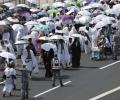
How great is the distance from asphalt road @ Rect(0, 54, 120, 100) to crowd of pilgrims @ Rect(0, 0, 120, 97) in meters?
0.71

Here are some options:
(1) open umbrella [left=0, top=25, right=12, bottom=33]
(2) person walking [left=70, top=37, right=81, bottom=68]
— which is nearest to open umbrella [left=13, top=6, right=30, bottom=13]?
(1) open umbrella [left=0, top=25, right=12, bottom=33]

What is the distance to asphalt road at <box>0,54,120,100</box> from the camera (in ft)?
78.0

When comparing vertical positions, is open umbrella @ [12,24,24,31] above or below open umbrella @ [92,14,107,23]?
below

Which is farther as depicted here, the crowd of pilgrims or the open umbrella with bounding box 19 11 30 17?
the open umbrella with bounding box 19 11 30 17

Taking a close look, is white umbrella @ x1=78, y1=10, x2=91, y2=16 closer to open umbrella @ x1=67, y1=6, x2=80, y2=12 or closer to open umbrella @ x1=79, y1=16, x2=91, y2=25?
open umbrella @ x1=67, y1=6, x2=80, y2=12

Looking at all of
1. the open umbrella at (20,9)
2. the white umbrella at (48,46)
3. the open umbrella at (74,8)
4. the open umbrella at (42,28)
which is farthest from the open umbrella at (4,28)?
the open umbrella at (74,8)

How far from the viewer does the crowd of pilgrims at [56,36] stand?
27.0m

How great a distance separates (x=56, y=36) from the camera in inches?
1082

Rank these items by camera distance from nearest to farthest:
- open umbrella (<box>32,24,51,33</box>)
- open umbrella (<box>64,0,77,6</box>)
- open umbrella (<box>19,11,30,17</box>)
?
open umbrella (<box>32,24,51,33</box>)
open umbrella (<box>19,11,30,17</box>)
open umbrella (<box>64,0,77,6</box>)

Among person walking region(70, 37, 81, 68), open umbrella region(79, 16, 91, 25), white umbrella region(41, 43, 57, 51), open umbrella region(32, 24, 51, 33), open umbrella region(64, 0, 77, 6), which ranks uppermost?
open umbrella region(64, 0, 77, 6)

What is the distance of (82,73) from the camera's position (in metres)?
27.8

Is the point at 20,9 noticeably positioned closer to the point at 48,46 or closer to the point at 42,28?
the point at 42,28

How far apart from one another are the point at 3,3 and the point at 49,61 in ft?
54.2

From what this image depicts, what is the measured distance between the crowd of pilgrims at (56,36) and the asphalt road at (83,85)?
714 mm
